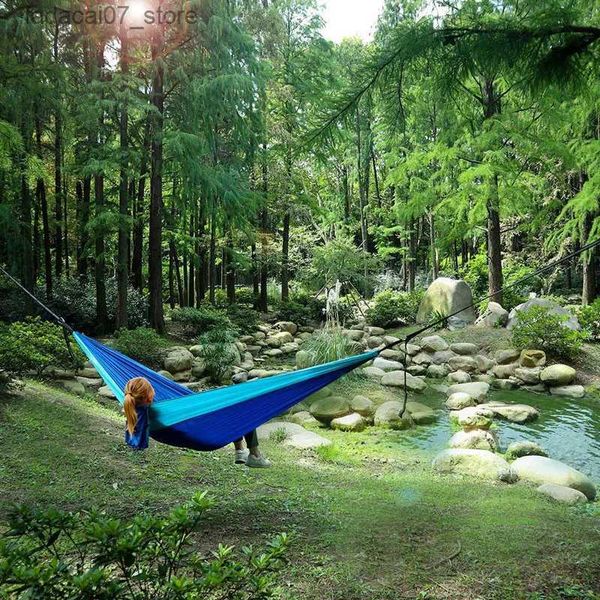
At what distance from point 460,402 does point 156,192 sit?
16.4ft

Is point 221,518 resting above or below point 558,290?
below

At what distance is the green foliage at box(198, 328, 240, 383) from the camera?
20.2ft

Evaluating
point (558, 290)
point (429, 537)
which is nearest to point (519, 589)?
point (429, 537)

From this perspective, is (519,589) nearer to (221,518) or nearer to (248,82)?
(221,518)

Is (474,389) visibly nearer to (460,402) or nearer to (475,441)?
(460,402)

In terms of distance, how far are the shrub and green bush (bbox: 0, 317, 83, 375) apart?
4.41 m

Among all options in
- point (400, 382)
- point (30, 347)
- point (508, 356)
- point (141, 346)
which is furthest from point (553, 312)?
point (30, 347)

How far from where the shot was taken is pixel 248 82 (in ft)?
21.9

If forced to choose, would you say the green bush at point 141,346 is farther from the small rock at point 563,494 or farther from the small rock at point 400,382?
the small rock at point 563,494

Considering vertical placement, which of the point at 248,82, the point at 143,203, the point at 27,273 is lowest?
the point at 27,273

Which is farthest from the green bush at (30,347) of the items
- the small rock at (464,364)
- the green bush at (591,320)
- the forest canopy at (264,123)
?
the green bush at (591,320)

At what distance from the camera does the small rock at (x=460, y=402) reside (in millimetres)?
5305

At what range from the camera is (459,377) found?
253 inches

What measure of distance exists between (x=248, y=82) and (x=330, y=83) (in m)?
4.65
